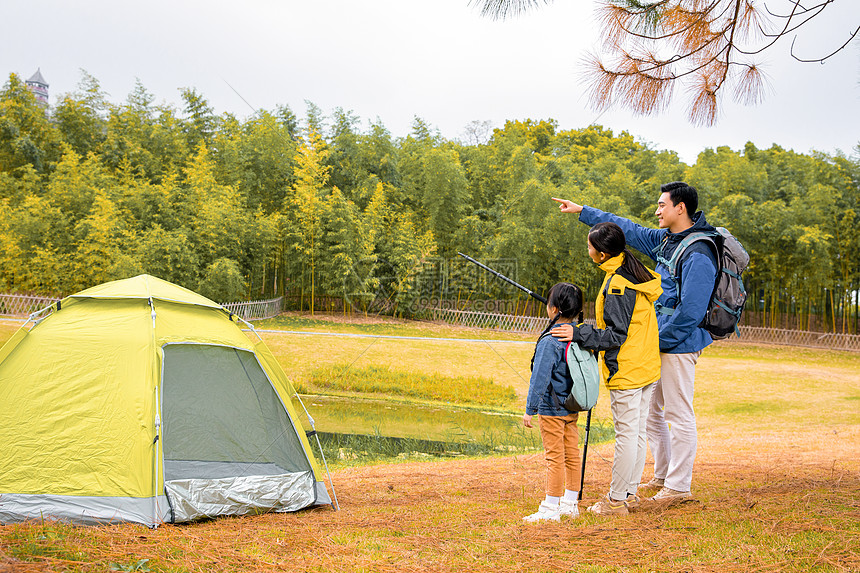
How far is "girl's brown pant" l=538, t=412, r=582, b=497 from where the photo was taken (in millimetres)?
2520

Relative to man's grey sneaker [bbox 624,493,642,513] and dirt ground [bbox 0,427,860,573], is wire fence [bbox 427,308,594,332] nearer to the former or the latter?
dirt ground [bbox 0,427,860,573]

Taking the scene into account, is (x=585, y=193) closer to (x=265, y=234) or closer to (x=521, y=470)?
(x=265, y=234)

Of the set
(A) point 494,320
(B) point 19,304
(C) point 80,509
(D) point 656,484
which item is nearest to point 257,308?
(B) point 19,304

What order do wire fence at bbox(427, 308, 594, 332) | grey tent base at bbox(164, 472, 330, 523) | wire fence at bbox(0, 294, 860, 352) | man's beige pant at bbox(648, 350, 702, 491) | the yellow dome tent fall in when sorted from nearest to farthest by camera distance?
man's beige pant at bbox(648, 350, 702, 491), the yellow dome tent, grey tent base at bbox(164, 472, 330, 523), wire fence at bbox(0, 294, 860, 352), wire fence at bbox(427, 308, 594, 332)

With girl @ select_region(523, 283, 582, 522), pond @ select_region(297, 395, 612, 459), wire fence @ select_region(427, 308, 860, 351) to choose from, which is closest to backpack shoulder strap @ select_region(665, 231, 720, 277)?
girl @ select_region(523, 283, 582, 522)

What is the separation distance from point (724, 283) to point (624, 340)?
58cm

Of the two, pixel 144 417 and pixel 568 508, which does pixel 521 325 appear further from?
pixel 144 417

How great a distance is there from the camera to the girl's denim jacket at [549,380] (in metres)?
2.51

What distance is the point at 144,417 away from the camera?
2859 mm

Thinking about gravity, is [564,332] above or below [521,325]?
above

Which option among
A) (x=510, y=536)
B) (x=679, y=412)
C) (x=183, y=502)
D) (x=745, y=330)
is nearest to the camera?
(x=510, y=536)

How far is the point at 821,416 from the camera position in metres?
8.78

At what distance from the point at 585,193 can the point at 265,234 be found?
28.4 feet

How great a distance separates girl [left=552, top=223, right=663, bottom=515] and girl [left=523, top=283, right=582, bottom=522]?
111 millimetres
